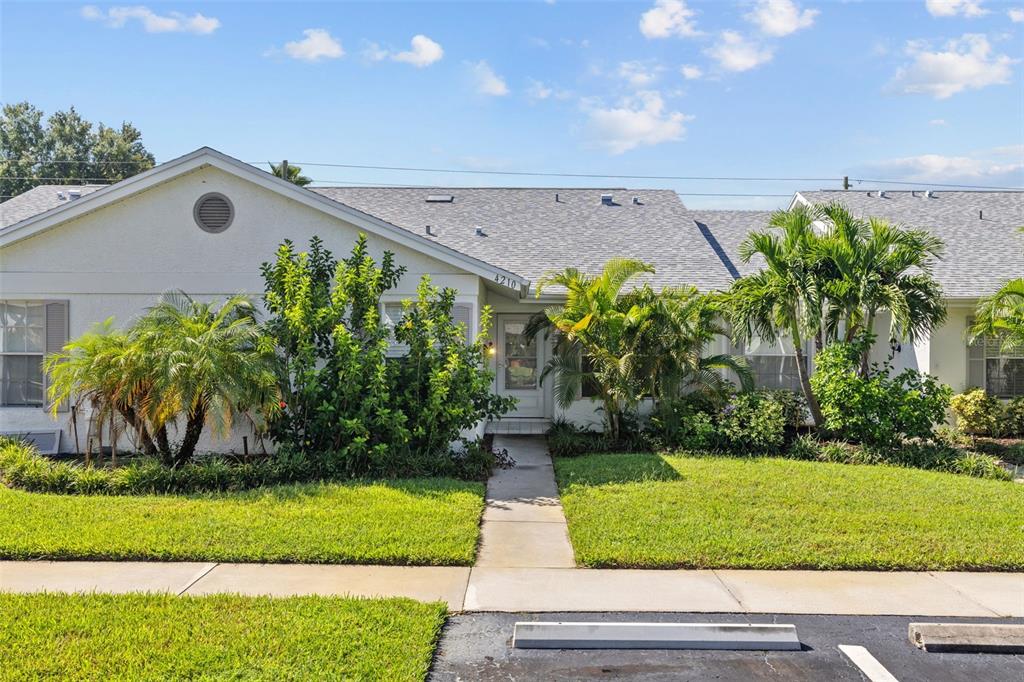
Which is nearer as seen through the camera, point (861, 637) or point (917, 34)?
point (861, 637)

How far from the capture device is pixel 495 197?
691 inches

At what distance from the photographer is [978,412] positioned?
41.4 feet

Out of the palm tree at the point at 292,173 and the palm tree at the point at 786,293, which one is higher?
the palm tree at the point at 292,173

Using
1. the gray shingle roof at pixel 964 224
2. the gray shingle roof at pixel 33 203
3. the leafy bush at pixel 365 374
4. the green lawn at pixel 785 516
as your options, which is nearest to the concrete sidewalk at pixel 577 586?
the green lawn at pixel 785 516

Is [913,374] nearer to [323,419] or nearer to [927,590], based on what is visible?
[927,590]

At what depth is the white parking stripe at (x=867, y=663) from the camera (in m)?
4.24

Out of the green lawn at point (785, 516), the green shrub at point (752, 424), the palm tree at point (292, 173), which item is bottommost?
the green lawn at point (785, 516)

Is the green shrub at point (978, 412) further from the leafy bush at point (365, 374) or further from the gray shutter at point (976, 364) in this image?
the leafy bush at point (365, 374)

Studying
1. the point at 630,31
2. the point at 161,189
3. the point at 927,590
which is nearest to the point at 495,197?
the point at 630,31

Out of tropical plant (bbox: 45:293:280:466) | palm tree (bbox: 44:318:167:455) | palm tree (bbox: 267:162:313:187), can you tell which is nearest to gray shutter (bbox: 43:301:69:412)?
palm tree (bbox: 44:318:167:455)

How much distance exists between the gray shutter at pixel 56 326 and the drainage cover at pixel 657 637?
909 centimetres

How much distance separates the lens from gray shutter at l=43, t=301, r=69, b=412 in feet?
34.6

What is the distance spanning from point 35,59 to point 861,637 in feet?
40.1

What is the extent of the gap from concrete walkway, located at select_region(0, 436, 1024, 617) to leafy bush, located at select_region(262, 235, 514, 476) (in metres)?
3.18
